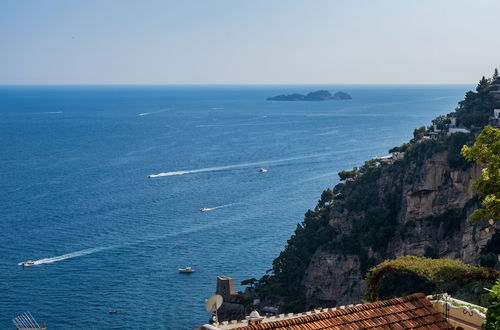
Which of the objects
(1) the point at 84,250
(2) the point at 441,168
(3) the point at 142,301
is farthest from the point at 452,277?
(1) the point at 84,250

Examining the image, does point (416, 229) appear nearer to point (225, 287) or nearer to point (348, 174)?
point (225, 287)

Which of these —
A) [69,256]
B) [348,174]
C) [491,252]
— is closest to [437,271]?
[491,252]

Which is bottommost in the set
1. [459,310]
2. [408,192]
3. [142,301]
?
[142,301]

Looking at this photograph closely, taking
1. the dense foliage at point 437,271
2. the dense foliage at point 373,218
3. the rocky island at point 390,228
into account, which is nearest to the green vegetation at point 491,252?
the rocky island at point 390,228

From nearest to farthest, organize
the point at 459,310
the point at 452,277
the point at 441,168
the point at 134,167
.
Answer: the point at 459,310, the point at 452,277, the point at 441,168, the point at 134,167

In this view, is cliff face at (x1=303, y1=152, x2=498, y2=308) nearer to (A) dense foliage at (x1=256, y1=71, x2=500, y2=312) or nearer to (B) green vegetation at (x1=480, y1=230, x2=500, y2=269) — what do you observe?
(A) dense foliage at (x1=256, y1=71, x2=500, y2=312)

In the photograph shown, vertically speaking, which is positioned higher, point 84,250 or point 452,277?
point 452,277

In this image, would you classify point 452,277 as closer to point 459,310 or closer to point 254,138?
point 459,310

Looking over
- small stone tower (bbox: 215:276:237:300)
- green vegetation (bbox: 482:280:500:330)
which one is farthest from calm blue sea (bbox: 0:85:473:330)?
green vegetation (bbox: 482:280:500:330)
